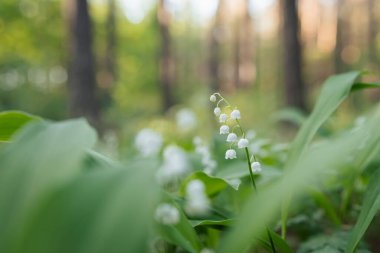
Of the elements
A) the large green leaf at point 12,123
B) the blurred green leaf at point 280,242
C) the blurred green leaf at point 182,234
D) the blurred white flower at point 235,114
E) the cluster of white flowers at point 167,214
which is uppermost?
the blurred white flower at point 235,114

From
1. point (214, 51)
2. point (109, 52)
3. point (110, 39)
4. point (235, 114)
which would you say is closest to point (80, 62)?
point (235, 114)

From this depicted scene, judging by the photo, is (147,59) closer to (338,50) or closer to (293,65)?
(338,50)

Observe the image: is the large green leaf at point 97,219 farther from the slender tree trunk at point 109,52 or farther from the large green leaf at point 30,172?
the slender tree trunk at point 109,52

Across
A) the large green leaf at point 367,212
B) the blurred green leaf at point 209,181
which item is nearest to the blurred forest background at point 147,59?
the blurred green leaf at point 209,181

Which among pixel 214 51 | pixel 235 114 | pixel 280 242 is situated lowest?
pixel 214 51

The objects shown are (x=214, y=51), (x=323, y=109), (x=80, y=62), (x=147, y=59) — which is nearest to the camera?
(x=323, y=109)

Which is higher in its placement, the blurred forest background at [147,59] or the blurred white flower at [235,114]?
the blurred white flower at [235,114]

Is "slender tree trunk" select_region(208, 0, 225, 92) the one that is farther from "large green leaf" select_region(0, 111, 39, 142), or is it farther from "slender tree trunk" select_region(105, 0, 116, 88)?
"large green leaf" select_region(0, 111, 39, 142)

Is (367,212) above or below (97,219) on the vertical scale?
below
